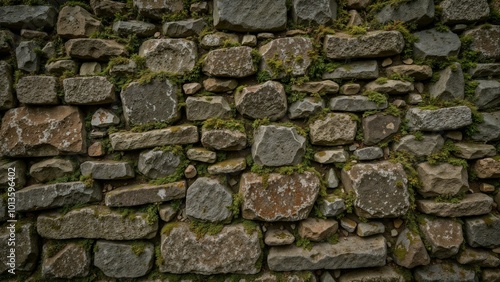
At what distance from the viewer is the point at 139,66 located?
2404 mm

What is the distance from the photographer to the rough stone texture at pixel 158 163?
2279mm

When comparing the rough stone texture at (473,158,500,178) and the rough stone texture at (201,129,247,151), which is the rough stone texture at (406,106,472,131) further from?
the rough stone texture at (201,129,247,151)

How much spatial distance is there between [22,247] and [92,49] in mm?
2117

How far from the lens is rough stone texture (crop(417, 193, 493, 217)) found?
2230 mm

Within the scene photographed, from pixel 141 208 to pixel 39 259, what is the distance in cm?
122

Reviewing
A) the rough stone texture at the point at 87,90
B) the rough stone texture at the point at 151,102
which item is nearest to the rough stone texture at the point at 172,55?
the rough stone texture at the point at 151,102

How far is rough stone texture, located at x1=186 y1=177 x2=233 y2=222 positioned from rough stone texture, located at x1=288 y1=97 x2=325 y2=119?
103cm

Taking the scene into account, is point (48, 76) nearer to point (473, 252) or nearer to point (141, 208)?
point (141, 208)

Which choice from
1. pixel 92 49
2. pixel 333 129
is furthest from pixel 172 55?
pixel 333 129

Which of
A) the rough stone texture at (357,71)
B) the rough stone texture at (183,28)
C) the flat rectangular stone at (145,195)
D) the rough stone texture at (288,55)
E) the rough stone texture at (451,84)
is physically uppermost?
the rough stone texture at (183,28)

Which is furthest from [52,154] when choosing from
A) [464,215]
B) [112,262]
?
[464,215]

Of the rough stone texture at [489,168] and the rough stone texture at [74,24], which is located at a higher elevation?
the rough stone texture at [74,24]

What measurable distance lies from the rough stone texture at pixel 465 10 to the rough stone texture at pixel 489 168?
4.76 feet

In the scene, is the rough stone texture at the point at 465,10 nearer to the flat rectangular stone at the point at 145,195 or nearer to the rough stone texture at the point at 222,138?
the rough stone texture at the point at 222,138
